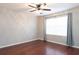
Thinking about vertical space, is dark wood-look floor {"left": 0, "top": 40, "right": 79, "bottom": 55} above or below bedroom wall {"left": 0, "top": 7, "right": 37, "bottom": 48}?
below

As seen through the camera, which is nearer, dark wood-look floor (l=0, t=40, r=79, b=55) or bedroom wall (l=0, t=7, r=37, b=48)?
dark wood-look floor (l=0, t=40, r=79, b=55)

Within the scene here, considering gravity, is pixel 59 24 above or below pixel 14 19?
below

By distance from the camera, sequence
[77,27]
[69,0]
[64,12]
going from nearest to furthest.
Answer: [69,0], [77,27], [64,12]

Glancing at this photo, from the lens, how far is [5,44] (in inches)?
61.4

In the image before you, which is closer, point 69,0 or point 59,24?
point 69,0

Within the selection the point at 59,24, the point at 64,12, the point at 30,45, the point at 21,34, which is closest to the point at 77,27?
the point at 59,24

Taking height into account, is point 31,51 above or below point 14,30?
below

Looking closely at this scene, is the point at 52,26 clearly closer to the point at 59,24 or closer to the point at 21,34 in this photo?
the point at 59,24

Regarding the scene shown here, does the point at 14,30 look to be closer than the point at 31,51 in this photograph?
No

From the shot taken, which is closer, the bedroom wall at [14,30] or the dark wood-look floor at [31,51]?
the dark wood-look floor at [31,51]

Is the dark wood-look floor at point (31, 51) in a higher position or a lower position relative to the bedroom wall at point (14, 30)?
lower
